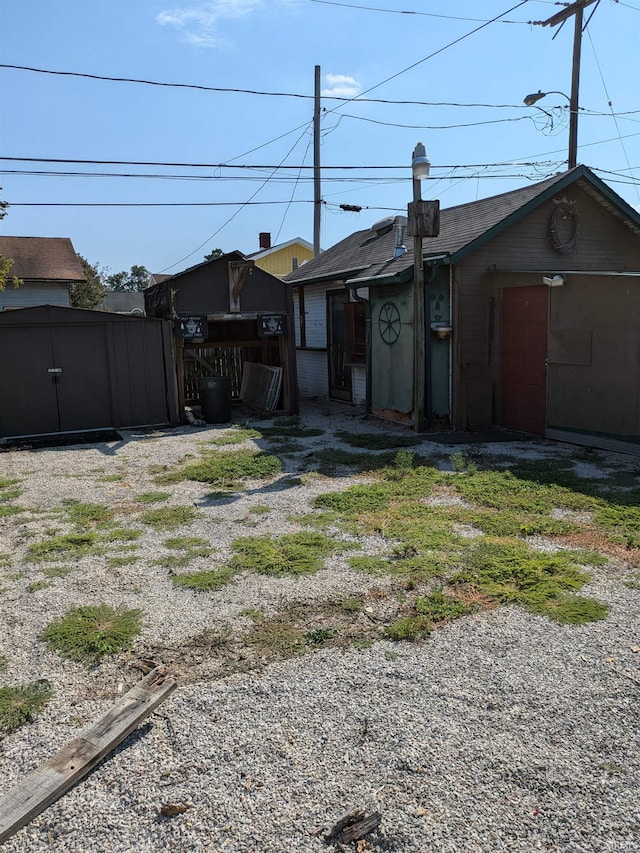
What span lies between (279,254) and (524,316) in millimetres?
22274

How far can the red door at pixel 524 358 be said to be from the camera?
31.5 feet

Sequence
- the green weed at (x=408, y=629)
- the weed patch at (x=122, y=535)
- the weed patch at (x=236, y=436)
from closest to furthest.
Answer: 1. the green weed at (x=408, y=629)
2. the weed patch at (x=122, y=535)
3. the weed patch at (x=236, y=436)

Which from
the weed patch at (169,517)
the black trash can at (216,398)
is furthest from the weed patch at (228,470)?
the black trash can at (216,398)

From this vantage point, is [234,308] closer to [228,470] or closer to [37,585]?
[228,470]

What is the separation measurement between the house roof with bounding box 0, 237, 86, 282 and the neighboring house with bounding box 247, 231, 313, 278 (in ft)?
28.7

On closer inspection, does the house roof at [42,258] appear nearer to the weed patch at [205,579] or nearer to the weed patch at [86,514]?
the weed patch at [86,514]

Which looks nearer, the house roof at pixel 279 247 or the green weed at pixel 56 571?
the green weed at pixel 56 571

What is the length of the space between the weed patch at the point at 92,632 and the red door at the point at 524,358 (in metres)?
7.50

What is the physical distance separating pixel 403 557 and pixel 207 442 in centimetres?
591

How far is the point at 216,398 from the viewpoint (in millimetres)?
12078

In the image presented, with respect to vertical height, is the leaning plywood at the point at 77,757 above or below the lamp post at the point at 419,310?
below

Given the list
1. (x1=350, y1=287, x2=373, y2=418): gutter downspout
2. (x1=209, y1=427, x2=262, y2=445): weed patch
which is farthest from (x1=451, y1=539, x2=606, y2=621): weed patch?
(x1=350, y1=287, x2=373, y2=418): gutter downspout

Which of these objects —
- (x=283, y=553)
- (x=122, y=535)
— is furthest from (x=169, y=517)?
(x=283, y=553)

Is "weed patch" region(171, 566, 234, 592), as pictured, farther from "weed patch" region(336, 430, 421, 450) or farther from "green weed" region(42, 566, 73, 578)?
"weed patch" region(336, 430, 421, 450)
